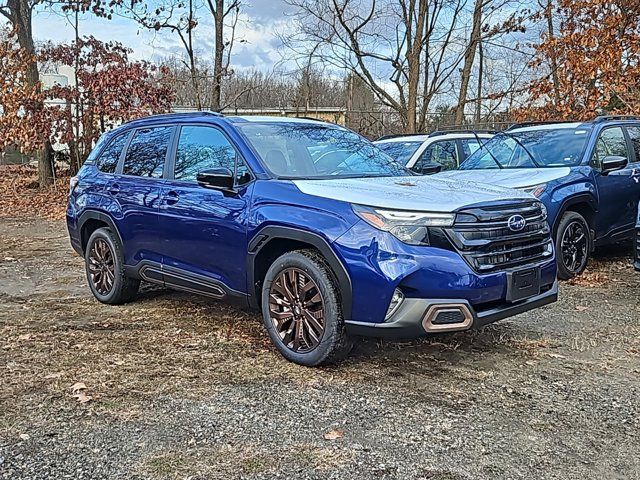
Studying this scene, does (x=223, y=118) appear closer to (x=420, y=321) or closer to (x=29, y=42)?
(x=420, y=321)

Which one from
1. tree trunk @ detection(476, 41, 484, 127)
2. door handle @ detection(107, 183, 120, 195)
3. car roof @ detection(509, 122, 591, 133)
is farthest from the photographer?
tree trunk @ detection(476, 41, 484, 127)

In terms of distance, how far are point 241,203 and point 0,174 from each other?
58.2 feet

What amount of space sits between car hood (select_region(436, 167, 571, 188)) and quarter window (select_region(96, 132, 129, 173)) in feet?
10.6

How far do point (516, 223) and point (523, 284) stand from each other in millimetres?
400

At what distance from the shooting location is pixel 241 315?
5.59 m

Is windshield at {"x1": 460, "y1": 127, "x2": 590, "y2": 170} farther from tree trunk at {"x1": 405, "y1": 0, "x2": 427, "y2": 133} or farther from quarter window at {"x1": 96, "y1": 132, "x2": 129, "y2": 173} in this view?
tree trunk at {"x1": 405, "y1": 0, "x2": 427, "y2": 133}

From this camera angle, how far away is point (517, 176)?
689 centimetres

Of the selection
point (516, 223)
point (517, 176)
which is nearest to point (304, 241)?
point (516, 223)

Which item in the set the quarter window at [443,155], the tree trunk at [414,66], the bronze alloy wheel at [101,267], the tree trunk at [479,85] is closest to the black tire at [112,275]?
the bronze alloy wheel at [101,267]

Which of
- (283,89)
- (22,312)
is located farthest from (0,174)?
(22,312)

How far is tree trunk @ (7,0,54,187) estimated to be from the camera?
15.7 meters

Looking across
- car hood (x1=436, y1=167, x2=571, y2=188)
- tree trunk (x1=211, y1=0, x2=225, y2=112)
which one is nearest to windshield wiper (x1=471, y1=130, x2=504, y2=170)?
car hood (x1=436, y1=167, x2=571, y2=188)

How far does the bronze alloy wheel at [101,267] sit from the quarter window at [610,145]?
5500 millimetres

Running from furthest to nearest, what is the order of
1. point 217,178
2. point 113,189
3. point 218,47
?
point 218,47
point 113,189
point 217,178
